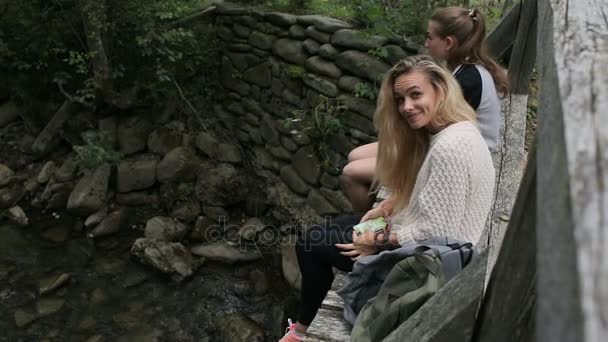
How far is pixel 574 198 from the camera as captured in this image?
1.27 feet

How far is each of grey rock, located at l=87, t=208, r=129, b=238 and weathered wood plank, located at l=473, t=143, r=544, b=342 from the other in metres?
4.94

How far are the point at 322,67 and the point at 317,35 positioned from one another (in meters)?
0.31

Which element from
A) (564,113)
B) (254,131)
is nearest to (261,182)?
(254,131)

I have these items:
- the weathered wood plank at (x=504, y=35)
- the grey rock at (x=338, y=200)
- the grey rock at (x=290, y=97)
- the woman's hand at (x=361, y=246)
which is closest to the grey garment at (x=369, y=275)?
the woman's hand at (x=361, y=246)

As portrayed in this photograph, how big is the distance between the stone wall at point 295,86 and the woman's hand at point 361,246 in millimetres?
2410

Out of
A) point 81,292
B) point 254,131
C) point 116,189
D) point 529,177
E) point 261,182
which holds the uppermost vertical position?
point 529,177

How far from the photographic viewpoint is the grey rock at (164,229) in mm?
5199

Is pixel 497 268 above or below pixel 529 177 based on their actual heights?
below

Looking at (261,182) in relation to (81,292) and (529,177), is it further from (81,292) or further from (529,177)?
(529,177)

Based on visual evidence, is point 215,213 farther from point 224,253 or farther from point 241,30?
point 241,30

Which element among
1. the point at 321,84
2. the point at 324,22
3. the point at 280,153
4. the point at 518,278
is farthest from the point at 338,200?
the point at 518,278

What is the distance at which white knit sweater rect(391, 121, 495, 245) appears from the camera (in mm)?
1718

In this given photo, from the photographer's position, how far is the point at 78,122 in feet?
19.0

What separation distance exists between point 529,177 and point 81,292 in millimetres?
4551
